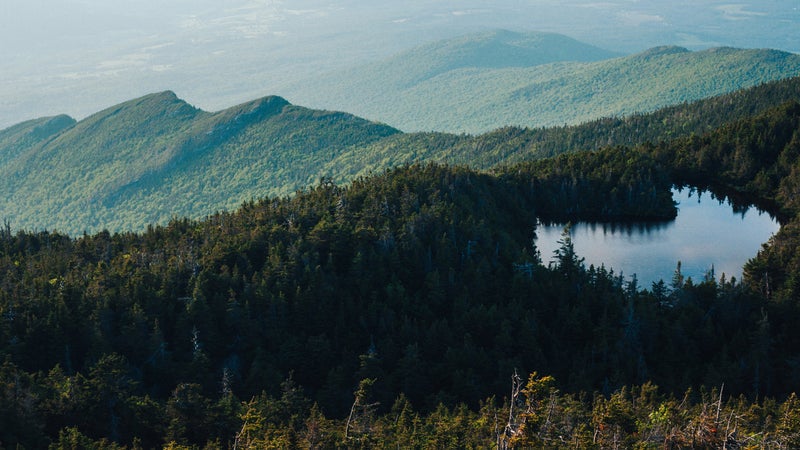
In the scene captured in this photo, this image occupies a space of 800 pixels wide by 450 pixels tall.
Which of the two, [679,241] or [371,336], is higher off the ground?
[679,241]

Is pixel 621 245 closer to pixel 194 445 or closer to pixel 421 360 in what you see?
pixel 421 360

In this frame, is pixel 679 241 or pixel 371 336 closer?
pixel 371 336

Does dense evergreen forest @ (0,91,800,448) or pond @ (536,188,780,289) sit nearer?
dense evergreen forest @ (0,91,800,448)

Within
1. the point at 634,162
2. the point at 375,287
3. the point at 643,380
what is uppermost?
the point at 634,162

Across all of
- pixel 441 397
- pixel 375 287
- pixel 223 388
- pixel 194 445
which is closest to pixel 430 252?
pixel 375 287
